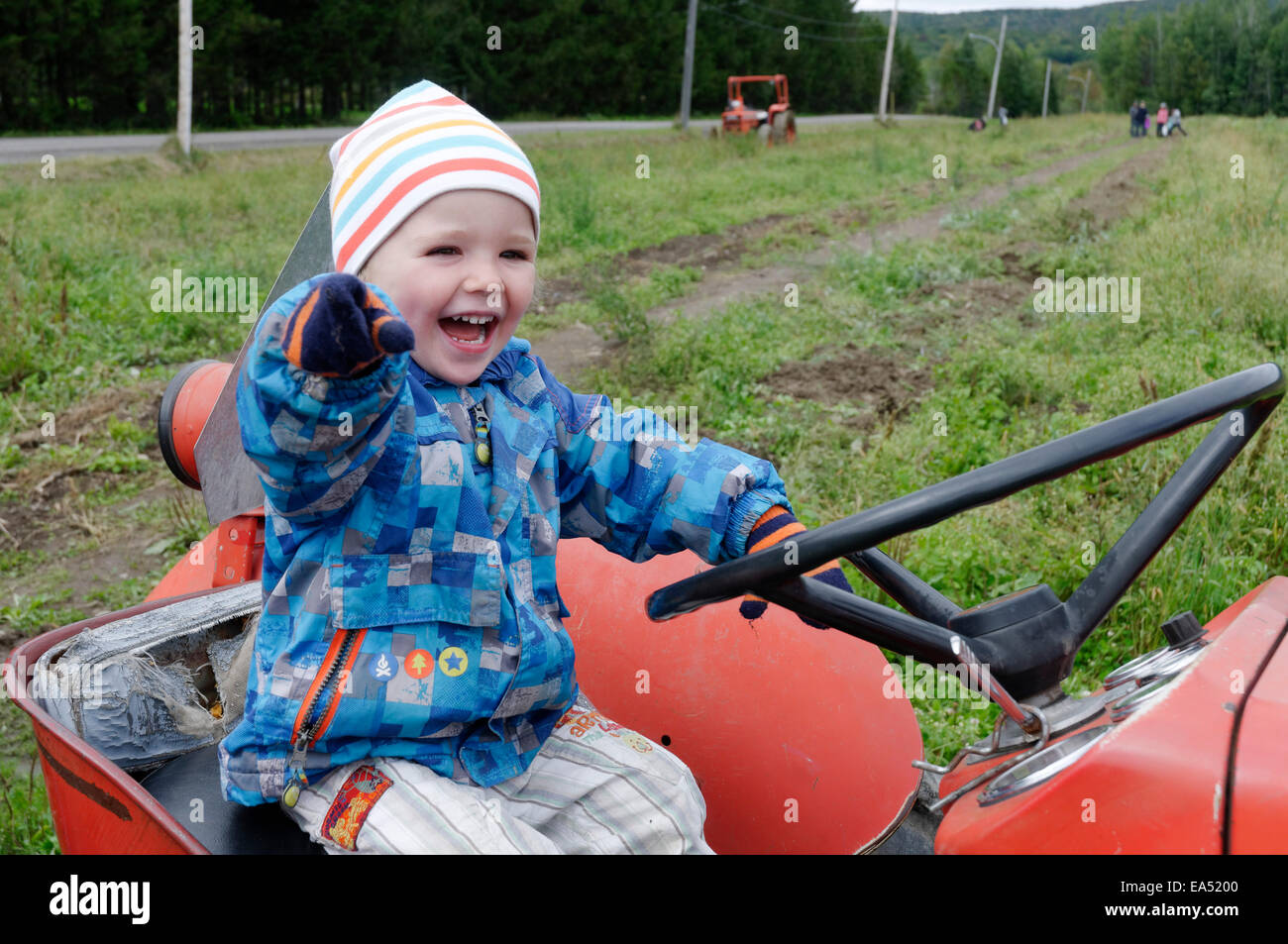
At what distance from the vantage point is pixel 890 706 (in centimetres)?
175

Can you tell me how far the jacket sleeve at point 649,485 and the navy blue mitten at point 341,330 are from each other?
0.57m

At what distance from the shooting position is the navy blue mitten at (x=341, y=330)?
107 centimetres

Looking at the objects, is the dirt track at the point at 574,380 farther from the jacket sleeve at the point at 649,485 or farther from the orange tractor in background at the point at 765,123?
the orange tractor in background at the point at 765,123

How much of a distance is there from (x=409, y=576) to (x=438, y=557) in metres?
0.04

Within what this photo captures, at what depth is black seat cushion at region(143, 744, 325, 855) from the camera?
137 centimetres

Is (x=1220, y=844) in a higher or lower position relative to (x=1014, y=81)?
lower

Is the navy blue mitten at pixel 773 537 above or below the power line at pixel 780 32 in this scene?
below

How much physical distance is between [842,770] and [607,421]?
637mm

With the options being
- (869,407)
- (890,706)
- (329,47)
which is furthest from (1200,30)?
(890,706)

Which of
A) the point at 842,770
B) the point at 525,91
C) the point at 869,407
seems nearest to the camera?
the point at 842,770

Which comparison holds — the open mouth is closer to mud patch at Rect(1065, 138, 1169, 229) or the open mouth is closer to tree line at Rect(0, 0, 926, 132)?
mud patch at Rect(1065, 138, 1169, 229)

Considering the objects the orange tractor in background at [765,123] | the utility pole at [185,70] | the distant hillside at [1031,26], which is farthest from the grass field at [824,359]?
the distant hillside at [1031,26]

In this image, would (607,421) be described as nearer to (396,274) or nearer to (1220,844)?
(396,274)

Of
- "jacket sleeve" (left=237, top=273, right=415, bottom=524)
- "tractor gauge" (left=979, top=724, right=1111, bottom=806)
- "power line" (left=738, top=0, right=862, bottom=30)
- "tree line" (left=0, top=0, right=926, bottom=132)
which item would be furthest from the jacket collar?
"power line" (left=738, top=0, right=862, bottom=30)
